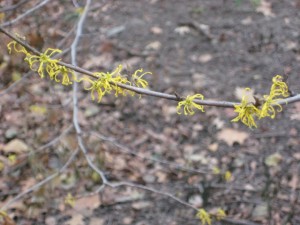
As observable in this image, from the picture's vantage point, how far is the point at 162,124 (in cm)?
347

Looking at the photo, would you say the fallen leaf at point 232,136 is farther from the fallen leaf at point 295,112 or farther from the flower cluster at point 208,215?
the flower cluster at point 208,215

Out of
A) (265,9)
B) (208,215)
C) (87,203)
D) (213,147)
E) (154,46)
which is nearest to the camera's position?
(208,215)

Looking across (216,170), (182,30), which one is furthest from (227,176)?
(182,30)

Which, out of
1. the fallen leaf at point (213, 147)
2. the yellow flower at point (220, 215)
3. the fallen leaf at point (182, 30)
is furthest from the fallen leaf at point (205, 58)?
the yellow flower at point (220, 215)

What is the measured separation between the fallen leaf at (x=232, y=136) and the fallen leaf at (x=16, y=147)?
1437 millimetres

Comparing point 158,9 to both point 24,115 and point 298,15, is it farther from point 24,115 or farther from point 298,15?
point 24,115

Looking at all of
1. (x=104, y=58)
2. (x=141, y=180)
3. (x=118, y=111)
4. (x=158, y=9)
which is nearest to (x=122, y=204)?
(x=141, y=180)

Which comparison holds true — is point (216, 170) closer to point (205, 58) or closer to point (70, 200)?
point (70, 200)

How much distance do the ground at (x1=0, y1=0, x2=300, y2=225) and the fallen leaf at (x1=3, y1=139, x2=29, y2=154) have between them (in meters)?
0.01

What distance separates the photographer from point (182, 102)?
1.28 metres

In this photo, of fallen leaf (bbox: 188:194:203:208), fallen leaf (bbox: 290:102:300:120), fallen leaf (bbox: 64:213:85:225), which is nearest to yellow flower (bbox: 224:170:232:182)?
fallen leaf (bbox: 188:194:203:208)

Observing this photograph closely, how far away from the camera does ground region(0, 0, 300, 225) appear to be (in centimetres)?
283

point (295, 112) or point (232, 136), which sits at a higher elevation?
point (295, 112)

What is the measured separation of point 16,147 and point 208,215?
1.57 metres
